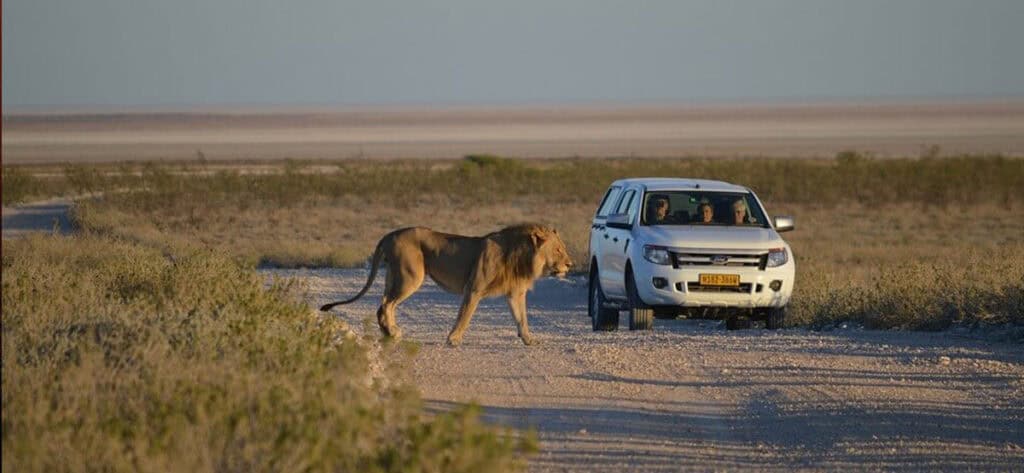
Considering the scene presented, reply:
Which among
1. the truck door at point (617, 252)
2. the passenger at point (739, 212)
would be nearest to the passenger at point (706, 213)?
the passenger at point (739, 212)

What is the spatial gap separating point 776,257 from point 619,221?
1.86 m

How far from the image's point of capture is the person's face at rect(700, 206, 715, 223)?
17344 millimetres

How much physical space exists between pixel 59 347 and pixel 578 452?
3.18 meters

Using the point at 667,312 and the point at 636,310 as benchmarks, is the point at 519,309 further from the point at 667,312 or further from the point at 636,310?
the point at 667,312

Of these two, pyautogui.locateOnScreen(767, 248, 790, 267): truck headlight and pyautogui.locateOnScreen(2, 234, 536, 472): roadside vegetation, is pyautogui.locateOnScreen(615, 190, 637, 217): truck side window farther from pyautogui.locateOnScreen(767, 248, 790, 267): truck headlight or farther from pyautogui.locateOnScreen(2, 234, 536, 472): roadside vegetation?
pyautogui.locateOnScreen(2, 234, 536, 472): roadside vegetation

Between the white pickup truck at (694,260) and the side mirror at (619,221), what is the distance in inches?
0.6

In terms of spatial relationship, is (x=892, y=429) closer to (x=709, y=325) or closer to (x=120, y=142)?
(x=709, y=325)

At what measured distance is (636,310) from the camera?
659 inches

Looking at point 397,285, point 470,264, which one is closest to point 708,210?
point 470,264

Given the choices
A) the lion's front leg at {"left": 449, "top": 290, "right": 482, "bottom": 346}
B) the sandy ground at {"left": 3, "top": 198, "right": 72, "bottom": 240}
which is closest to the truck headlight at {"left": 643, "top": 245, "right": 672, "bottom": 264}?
the lion's front leg at {"left": 449, "top": 290, "right": 482, "bottom": 346}

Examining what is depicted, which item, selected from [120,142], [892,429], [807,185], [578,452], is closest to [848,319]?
[892,429]

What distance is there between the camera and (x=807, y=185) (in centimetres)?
5244

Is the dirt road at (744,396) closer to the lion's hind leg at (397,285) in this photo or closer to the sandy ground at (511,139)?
the lion's hind leg at (397,285)

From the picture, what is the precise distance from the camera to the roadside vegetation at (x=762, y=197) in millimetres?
18000
